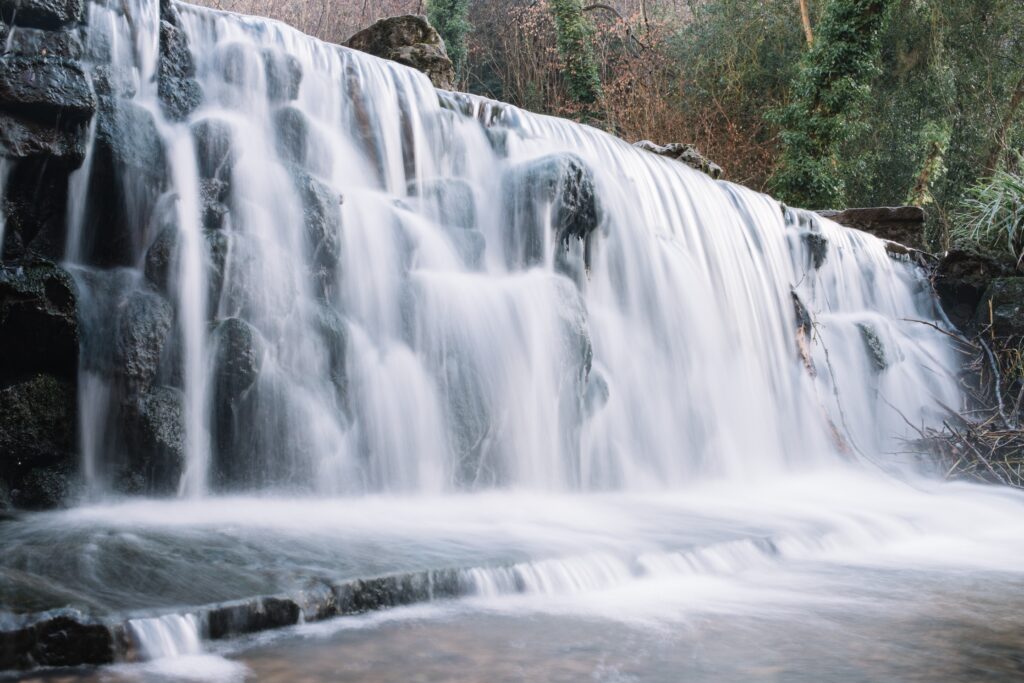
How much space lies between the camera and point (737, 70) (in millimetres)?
17422

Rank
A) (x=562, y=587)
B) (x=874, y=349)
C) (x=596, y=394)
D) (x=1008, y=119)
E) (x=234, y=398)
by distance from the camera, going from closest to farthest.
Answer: (x=562, y=587)
(x=234, y=398)
(x=596, y=394)
(x=874, y=349)
(x=1008, y=119)

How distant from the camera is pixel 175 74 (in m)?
5.03

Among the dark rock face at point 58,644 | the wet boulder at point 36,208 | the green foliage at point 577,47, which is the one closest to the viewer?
the dark rock face at point 58,644

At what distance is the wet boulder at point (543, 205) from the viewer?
5.79 m

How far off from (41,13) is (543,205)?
295 cm

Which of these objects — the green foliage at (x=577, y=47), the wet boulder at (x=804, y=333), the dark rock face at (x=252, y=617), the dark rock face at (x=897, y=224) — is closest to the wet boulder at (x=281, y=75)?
the dark rock face at (x=252, y=617)

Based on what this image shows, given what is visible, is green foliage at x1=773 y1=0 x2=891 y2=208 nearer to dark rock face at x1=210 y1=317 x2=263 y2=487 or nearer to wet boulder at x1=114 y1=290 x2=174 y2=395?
dark rock face at x1=210 y1=317 x2=263 y2=487

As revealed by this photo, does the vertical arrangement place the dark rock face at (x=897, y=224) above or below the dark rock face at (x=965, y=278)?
above

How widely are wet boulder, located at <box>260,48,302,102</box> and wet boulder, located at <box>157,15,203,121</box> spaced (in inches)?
18.4

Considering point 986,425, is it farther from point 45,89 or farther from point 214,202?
point 45,89

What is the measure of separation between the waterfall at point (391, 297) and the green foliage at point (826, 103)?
24.9 feet

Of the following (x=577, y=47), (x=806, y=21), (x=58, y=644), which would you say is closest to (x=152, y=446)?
(x=58, y=644)

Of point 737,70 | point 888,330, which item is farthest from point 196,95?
point 737,70

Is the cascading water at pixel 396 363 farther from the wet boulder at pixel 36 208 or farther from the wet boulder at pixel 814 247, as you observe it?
the wet boulder at pixel 814 247
